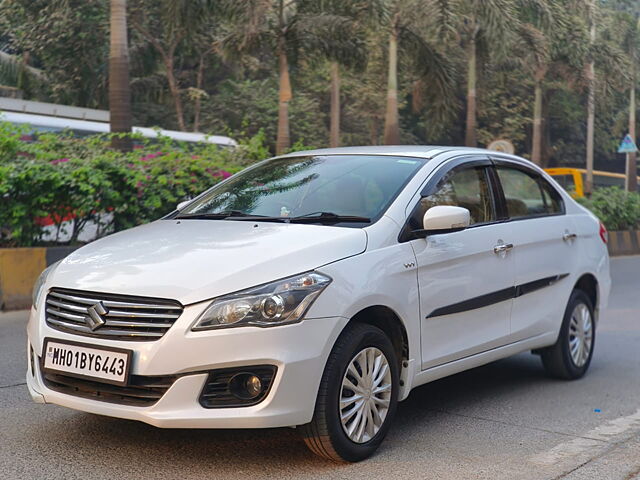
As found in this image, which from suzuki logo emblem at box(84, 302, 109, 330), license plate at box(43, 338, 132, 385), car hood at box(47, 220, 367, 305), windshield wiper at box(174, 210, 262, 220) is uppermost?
windshield wiper at box(174, 210, 262, 220)

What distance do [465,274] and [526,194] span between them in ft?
5.18

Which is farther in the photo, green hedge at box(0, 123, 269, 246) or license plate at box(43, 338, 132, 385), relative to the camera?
green hedge at box(0, 123, 269, 246)

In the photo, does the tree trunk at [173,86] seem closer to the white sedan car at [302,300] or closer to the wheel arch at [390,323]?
the white sedan car at [302,300]

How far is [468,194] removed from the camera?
5.59 metres

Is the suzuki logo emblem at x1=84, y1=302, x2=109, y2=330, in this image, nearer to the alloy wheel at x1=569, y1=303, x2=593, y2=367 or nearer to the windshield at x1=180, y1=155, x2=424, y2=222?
the windshield at x1=180, y1=155, x2=424, y2=222

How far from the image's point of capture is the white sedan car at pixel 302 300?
12.8 feet

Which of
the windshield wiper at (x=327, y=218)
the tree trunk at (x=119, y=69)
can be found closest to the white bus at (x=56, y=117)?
the tree trunk at (x=119, y=69)

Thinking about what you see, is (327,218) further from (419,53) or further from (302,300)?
(419,53)

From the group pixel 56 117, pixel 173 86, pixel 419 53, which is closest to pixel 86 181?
pixel 419 53

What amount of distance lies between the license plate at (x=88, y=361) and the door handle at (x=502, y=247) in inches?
97.4

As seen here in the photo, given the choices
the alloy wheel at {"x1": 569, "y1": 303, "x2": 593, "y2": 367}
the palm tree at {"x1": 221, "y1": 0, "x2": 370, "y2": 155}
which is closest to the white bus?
the palm tree at {"x1": 221, "y1": 0, "x2": 370, "y2": 155}

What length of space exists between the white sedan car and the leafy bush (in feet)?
57.1

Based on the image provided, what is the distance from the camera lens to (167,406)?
3889 mm

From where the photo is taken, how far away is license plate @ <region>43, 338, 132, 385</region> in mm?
3891
